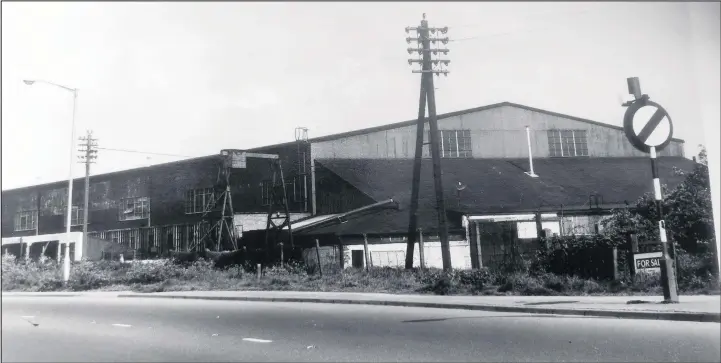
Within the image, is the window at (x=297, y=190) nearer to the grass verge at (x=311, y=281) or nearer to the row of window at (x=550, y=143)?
the grass verge at (x=311, y=281)

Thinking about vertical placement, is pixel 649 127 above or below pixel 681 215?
above

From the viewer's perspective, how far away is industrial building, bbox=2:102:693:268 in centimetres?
859

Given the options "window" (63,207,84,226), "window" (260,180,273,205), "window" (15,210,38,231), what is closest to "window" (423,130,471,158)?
"window" (260,180,273,205)

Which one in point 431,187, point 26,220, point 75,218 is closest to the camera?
point 26,220

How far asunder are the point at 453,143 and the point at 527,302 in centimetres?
346

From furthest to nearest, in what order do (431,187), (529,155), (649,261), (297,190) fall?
(431,187)
(529,155)
(297,190)
(649,261)

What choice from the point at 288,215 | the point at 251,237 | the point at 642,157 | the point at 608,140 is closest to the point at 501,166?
the point at 608,140

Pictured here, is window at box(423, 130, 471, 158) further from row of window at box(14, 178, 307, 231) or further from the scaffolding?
the scaffolding

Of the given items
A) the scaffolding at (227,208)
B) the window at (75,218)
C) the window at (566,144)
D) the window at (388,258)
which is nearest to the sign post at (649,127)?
the window at (566,144)

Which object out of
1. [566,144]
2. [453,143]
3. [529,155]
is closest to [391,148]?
[453,143]

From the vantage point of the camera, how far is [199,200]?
8961 millimetres

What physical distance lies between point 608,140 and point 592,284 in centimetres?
260

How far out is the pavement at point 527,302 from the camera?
7.43 metres

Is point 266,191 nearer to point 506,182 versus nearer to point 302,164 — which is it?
point 302,164
